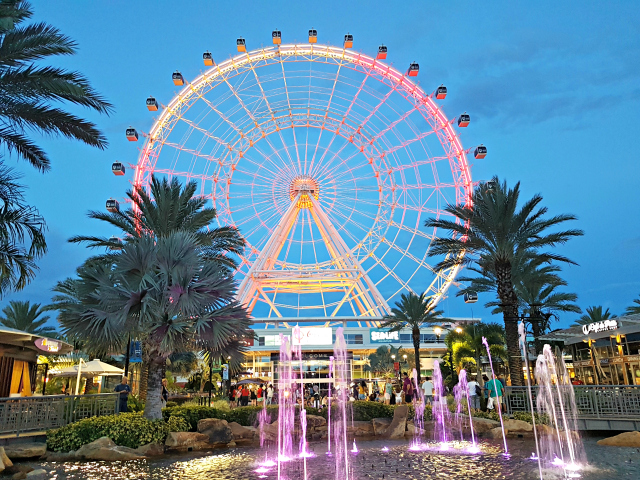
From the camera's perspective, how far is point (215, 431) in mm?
14984

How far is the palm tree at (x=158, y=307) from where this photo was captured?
13445 mm

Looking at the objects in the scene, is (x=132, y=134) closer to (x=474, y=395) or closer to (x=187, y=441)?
(x=187, y=441)

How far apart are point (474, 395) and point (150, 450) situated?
1166 cm

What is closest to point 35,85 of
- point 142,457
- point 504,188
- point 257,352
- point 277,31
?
point 142,457

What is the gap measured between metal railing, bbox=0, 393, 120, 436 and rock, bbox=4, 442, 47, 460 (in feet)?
2.49

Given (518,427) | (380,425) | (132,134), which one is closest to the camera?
(518,427)

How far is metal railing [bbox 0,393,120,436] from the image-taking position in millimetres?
13102

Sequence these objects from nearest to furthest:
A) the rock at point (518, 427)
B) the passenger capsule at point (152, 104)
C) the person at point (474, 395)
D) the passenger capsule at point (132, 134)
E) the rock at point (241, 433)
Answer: the rock at point (518, 427)
the rock at point (241, 433)
the person at point (474, 395)
the passenger capsule at point (132, 134)
the passenger capsule at point (152, 104)

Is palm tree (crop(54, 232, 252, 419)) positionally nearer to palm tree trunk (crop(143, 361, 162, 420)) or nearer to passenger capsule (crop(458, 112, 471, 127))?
palm tree trunk (crop(143, 361, 162, 420))

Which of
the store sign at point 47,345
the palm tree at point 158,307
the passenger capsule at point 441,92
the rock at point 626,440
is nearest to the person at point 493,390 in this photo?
the rock at point 626,440

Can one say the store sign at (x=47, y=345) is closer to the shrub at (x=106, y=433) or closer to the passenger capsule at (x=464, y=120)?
the shrub at (x=106, y=433)

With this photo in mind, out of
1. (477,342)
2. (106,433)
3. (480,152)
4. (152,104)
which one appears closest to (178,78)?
(152,104)

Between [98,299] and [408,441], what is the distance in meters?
9.73

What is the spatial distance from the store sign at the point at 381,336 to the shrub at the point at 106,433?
47.7m
